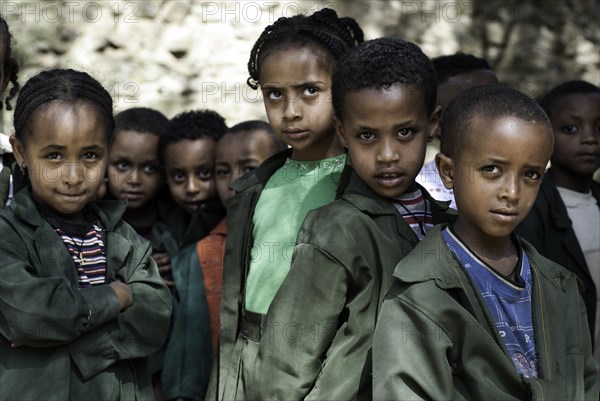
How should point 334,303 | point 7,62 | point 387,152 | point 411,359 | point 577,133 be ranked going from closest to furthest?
point 411,359
point 334,303
point 387,152
point 7,62
point 577,133

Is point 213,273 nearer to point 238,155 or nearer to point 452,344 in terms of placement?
point 238,155

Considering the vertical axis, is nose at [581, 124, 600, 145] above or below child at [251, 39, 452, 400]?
above

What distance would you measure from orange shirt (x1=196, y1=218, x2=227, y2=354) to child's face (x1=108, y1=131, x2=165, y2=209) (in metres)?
0.47

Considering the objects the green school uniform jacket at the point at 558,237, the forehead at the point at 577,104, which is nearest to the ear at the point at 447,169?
the green school uniform jacket at the point at 558,237

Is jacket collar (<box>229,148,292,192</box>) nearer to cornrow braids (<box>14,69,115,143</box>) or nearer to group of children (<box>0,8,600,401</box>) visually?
group of children (<box>0,8,600,401</box>)

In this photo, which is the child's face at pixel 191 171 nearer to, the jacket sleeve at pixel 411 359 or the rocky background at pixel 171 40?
the rocky background at pixel 171 40

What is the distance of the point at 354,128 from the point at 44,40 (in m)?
3.91

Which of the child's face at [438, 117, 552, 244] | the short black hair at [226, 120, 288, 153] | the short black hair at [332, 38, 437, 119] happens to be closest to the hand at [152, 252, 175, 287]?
the short black hair at [226, 120, 288, 153]

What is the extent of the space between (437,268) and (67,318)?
43.7 inches

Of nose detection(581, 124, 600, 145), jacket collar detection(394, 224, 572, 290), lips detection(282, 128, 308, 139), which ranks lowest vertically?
jacket collar detection(394, 224, 572, 290)

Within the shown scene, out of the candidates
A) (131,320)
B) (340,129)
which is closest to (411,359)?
(340,129)

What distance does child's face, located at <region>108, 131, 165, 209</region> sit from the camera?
3695mm

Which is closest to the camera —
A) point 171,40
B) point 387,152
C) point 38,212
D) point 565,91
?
point 387,152

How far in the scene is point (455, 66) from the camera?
3.54 meters
